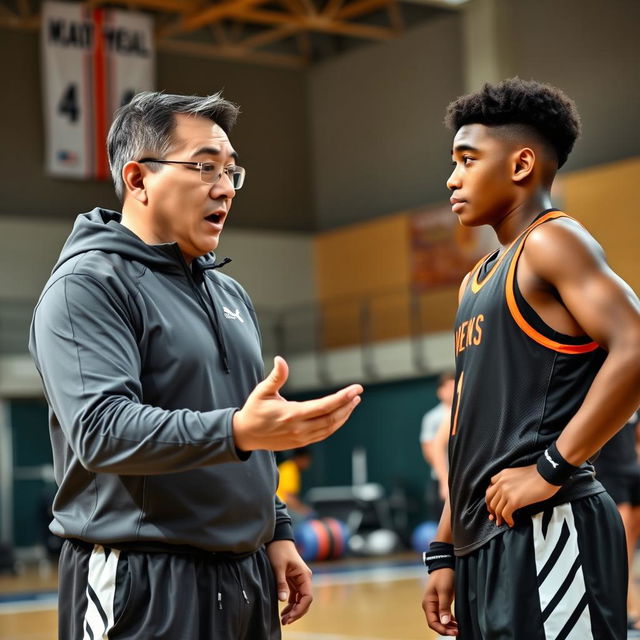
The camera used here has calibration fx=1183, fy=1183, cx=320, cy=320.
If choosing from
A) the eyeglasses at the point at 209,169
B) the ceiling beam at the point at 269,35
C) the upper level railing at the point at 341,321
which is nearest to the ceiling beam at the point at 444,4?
the ceiling beam at the point at 269,35

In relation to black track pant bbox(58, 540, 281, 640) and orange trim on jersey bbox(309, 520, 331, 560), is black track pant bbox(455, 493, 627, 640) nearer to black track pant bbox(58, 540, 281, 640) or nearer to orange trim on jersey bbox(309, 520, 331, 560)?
black track pant bbox(58, 540, 281, 640)

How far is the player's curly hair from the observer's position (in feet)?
11.0

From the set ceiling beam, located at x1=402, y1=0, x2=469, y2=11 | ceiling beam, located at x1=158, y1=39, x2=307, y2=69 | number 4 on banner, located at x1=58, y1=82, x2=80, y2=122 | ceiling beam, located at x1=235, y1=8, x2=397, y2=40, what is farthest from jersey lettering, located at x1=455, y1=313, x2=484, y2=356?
ceiling beam, located at x1=158, y1=39, x2=307, y2=69

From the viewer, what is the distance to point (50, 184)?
2245 cm

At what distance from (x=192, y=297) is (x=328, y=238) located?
70.9ft

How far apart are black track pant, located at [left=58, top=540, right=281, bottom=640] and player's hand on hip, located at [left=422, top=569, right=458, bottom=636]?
579 mm

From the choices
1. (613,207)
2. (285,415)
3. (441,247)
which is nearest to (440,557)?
(285,415)

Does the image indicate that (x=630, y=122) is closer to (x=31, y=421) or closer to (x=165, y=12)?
(x=165, y=12)

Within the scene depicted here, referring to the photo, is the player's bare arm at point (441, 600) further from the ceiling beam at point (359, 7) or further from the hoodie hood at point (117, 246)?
the ceiling beam at point (359, 7)

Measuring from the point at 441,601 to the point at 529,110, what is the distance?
4.67ft

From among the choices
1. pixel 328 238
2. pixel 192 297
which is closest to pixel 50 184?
pixel 328 238

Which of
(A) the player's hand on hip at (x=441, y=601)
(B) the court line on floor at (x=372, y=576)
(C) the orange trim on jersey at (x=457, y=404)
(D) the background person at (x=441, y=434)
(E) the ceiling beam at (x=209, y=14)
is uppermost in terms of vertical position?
(E) the ceiling beam at (x=209, y=14)

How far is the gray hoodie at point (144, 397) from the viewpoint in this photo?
2686mm

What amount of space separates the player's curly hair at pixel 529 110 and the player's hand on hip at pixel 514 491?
956 mm
